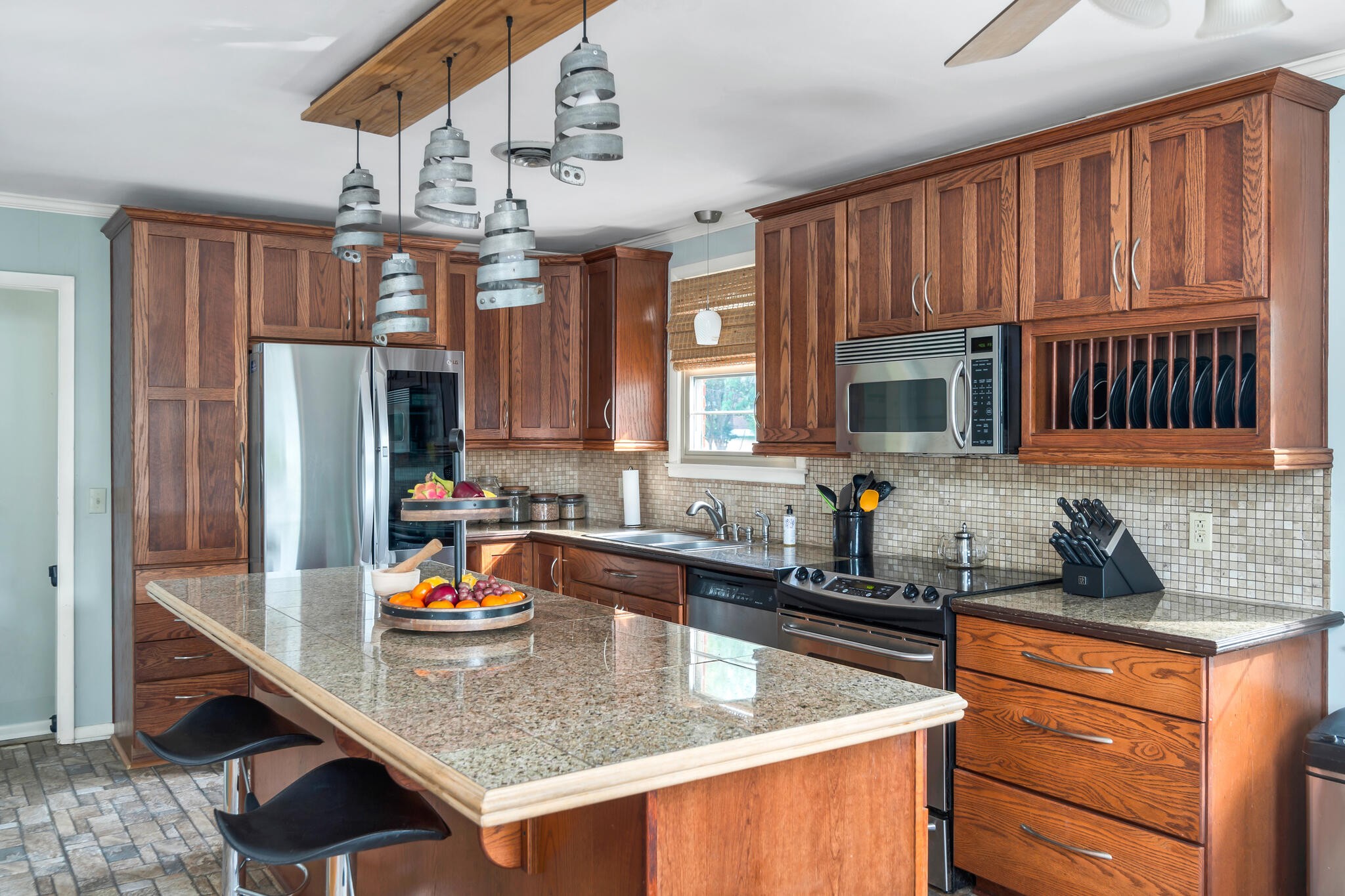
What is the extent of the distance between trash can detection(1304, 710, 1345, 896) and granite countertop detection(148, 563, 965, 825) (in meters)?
1.29

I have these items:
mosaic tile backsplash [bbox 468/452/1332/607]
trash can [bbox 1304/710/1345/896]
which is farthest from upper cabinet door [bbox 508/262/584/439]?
trash can [bbox 1304/710/1345/896]

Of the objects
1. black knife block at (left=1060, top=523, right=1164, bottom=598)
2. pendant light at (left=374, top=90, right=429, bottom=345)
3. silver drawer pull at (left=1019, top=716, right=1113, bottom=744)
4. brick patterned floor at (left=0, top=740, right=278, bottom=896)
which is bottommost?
brick patterned floor at (left=0, top=740, right=278, bottom=896)

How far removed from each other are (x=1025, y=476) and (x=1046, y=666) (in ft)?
3.20

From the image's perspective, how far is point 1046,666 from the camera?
2.76 metres

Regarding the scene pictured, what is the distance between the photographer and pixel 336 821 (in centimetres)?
178

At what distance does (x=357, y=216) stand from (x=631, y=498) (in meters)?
2.85

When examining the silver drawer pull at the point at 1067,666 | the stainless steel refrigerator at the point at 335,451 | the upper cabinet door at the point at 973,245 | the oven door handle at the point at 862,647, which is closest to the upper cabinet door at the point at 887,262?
the upper cabinet door at the point at 973,245

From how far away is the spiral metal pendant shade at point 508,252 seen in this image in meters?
2.28

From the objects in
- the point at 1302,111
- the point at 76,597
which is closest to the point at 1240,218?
the point at 1302,111

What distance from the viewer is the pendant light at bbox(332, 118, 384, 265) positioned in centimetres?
266

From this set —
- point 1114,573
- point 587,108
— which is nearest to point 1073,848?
point 1114,573

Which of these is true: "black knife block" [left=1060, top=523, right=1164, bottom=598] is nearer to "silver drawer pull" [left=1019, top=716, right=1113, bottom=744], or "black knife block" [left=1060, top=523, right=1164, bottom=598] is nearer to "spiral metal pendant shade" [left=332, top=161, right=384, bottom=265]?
"silver drawer pull" [left=1019, top=716, right=1113, bottom=744]

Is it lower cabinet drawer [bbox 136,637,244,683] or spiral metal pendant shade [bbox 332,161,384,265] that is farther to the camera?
lower cabinet drawer [bbox 136,637,244,683]

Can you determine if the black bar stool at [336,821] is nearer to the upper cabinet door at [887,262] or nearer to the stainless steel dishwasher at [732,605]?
the stainless steel dishwasher at [732,605]
